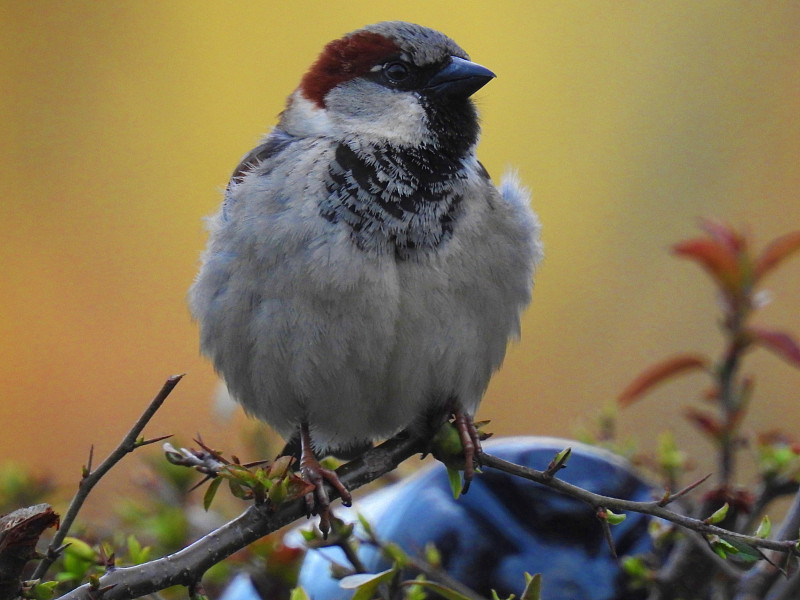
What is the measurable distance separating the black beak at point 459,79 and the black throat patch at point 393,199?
0.59 feet

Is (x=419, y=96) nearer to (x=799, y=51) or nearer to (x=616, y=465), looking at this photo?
(x=616, y=465)

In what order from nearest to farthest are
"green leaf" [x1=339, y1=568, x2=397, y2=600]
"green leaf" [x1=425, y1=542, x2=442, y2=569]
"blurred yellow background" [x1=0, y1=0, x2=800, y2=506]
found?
"green leaf" [x1=339, y1=568, x2=397, y2=600], "green leaf" [x1=425, y1=542, x2=442, y2=569], "blurred yellow background" [x1=0, y1=0, x2=800, y2=506]

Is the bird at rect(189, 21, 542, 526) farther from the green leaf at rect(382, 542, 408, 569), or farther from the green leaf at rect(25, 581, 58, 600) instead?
the green leaf at rect(25, 581, 58, 600)

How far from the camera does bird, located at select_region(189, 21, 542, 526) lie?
1.88 m

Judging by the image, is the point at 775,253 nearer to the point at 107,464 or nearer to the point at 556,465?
the point at 556,465

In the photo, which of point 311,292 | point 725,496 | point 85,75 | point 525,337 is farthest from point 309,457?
point 85,75

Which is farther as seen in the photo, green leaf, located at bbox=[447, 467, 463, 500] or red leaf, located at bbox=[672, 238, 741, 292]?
red leaf, located at bbox=[672, 238, 741, 292]

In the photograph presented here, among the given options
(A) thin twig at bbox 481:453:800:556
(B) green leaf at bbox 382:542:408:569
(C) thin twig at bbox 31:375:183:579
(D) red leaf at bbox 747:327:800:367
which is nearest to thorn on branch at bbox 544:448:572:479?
(A) thin twig at bbox 481:453:800:556

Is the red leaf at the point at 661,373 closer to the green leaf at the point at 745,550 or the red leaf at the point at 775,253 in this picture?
the red leaf at the point at 775,253

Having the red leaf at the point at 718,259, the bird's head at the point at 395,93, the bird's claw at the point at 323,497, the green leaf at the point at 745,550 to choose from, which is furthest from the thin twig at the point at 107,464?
the red leaf at the point at 718,259

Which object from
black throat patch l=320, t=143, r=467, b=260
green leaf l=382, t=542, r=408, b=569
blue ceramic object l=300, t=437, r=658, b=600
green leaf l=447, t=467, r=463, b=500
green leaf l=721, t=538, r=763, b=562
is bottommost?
blue ceramic object l=300, t=437, r=658, b=600

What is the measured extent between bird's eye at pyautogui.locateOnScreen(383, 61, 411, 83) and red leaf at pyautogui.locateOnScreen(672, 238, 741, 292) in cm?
68

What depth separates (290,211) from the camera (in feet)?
6.26

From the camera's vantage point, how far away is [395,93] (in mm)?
2152
